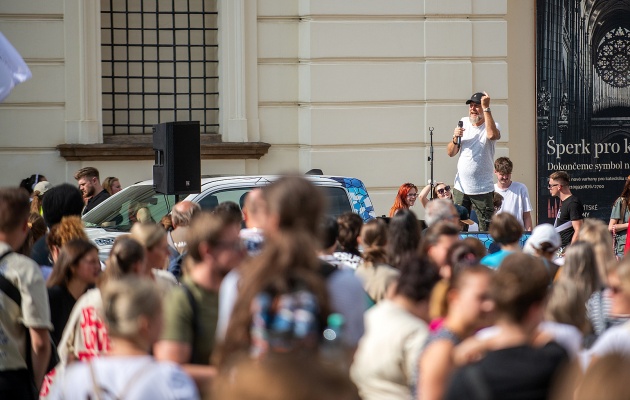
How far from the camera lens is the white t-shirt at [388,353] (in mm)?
5242

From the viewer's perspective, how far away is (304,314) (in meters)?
4.03

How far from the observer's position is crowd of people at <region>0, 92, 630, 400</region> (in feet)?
13.2

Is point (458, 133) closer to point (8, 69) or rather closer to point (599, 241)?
point (8, 69)

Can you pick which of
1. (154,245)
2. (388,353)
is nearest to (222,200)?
(154,245)

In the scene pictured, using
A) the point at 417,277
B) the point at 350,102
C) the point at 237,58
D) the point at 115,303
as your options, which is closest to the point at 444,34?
the point at 350,102

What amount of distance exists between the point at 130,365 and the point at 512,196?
9780 mm

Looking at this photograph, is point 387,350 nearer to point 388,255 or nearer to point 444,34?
point 388,255

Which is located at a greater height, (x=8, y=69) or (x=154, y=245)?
(x=8, y=69)

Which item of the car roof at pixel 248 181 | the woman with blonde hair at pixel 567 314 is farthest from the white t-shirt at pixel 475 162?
the woman with blonde hair at pixel 567 314

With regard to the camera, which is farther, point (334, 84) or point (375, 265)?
point (334, 84)

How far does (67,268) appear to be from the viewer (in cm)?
659

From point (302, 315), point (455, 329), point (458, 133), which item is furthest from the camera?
point (458, 133)

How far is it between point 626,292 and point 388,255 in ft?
6.68

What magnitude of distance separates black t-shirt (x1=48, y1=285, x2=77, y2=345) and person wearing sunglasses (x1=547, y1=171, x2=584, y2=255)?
6.98 meters
